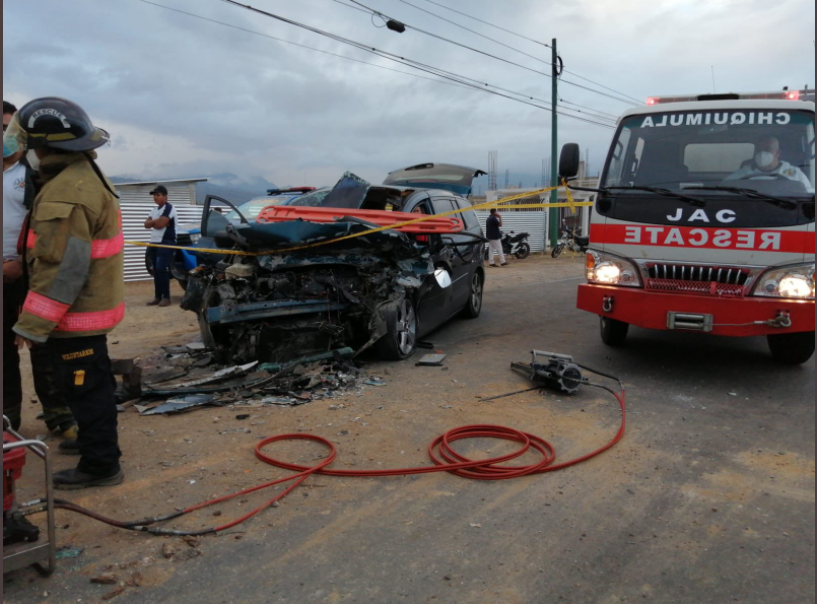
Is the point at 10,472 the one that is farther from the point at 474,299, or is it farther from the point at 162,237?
the point at 162,237

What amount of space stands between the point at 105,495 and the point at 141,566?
2.66 ft

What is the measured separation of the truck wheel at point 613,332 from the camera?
268 inches

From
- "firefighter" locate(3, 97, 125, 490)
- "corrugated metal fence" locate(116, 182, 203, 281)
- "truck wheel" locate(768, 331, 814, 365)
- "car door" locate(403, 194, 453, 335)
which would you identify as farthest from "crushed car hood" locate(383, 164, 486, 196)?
"firefighter" locate(3, 97, 125, 490)

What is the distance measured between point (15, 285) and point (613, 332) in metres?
5.68

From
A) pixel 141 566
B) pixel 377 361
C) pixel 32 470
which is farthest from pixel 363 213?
pixel 141 566

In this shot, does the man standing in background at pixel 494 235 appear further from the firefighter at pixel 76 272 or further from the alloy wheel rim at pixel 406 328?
the firefighter at pixel 76 272

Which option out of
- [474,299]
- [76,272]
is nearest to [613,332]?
[474,299]

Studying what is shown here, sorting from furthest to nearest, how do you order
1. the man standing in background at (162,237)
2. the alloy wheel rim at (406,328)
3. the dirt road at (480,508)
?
the man standing in background at (162,237)
the alloy wheel rim at (406,328)
the dirt road at (480,508)

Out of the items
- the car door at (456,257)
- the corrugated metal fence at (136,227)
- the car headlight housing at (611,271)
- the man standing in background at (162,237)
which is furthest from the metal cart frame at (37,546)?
the corrugated metal fence at (136,227)

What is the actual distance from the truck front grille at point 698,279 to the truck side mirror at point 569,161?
116 cm

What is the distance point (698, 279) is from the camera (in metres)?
5.35

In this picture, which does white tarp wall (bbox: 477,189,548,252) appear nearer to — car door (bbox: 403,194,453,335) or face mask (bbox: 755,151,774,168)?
car door (bbox: 403,194,453,335)

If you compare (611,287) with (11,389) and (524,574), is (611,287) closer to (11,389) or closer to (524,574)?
(524,574)

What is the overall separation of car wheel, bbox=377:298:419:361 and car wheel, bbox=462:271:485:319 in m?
2.19
